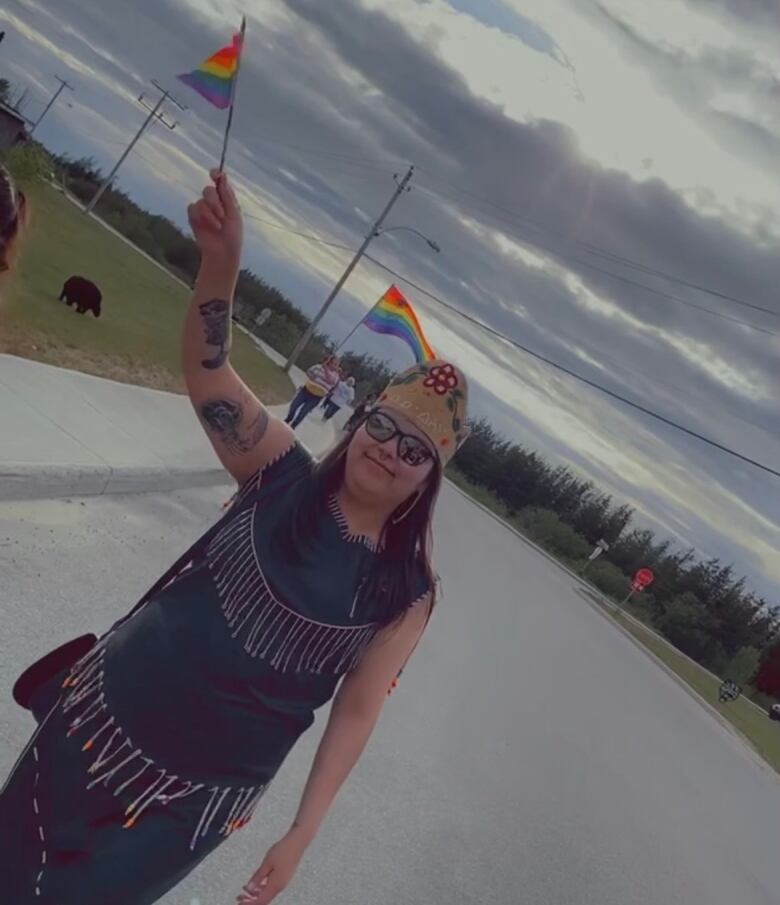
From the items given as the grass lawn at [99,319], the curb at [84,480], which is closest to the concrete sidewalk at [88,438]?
the curb at [84,480]

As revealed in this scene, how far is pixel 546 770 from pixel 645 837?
36.8 inches

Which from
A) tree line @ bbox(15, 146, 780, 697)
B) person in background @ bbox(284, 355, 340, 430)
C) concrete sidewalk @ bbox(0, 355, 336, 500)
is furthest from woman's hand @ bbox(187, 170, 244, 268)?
tree line @ bbox(15, 146, 780, 697)

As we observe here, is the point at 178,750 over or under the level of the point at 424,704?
over

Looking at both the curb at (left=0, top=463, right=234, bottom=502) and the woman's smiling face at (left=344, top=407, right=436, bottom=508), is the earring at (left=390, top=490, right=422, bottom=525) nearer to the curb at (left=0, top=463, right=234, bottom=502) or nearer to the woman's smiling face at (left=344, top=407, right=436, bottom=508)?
the woman's smiling face at (left=344, top=407, right=436, bottom=508)

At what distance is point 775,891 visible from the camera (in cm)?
816

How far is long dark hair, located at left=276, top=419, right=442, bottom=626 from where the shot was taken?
1.91 m

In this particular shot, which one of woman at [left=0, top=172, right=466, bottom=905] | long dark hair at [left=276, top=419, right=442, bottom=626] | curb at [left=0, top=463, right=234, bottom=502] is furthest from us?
curb at [left=0, top=463, right=234, bottom=502]

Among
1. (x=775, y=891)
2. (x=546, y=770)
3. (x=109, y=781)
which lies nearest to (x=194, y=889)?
(x=109, y=781)

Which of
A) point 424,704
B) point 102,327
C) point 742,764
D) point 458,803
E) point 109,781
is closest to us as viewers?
point 109,781

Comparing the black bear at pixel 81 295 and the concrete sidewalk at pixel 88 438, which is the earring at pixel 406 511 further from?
the black bear at pixel 81 295

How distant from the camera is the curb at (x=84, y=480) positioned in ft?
17.6

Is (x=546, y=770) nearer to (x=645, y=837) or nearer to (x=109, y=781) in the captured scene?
(x=645, y=837)

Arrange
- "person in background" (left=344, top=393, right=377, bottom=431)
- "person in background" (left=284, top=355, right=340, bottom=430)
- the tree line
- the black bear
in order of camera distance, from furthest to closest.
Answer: the tree line
"person in background" (left=284, top=355, right=340, bottom=430)
the black bear
"person in background" (left=344, top=393, right=377, bottom=431)

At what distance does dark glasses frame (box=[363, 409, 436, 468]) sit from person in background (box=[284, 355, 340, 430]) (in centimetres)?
1166
